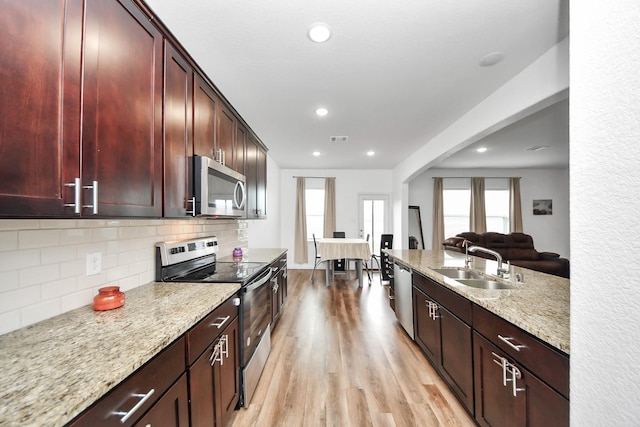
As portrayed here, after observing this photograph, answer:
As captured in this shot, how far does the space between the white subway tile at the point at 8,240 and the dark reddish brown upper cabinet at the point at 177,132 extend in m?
0.55

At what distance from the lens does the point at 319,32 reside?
5.43ft

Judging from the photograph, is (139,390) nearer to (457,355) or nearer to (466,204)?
(457,355)

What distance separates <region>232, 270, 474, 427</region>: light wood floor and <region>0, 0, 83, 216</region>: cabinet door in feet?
5.66

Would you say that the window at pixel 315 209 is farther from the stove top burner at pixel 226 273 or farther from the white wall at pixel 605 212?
the white wall at pixel 605 212

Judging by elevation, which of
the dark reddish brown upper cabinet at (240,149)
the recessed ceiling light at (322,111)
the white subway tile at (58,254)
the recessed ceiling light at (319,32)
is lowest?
the white subway tile at (58,254)

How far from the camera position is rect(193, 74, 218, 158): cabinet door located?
1.80 m

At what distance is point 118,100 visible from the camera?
110 centimetres

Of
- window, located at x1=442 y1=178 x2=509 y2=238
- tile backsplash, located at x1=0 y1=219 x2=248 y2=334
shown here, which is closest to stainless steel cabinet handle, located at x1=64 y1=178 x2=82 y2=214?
tile backsplash, located at x1=0 y1=219 x2=248 y2=334

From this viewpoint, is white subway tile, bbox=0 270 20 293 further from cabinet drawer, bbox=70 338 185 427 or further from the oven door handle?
the oven door handle

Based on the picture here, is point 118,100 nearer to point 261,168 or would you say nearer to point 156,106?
point 156,106

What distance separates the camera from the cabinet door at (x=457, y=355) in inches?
62.8

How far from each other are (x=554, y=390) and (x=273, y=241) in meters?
5.04

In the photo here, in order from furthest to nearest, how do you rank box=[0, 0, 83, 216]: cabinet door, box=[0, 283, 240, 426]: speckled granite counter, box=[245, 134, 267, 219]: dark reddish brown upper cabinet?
box=[245, 134, 267, 219]: dark reddish brown upper cabinet, box=[0, 0, 83, 216]: cabinet door, box=[0, 283, 240, 426]: speckled granite counter

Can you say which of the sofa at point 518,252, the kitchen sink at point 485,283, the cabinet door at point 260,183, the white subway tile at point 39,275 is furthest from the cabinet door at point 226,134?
the sofa at point 518,252
